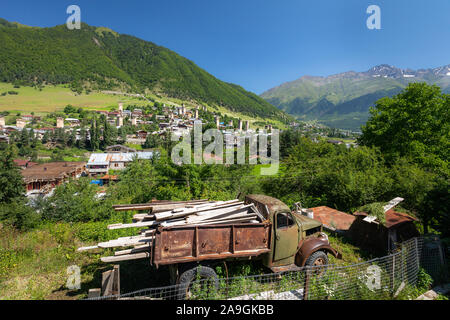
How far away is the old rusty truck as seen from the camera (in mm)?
4691

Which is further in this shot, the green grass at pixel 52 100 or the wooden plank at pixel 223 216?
the green grass at pixel 52 100

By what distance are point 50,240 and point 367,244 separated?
11.8 metres

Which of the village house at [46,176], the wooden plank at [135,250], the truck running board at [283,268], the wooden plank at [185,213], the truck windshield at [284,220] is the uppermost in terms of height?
the wooden plank at [185,213]

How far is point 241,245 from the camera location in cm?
518

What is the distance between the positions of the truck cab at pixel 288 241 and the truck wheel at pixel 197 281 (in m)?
1.55

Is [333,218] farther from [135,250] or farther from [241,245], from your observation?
[135,250]

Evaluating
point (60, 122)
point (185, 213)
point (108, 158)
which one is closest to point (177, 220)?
point (185, 213)

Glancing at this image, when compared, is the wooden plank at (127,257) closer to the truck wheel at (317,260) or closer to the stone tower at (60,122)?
the truck wheel at (317,260)

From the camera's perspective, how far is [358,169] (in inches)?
558

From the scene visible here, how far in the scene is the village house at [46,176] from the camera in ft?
143

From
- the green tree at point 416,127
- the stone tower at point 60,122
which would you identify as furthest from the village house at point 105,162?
the green tree at point 416,127

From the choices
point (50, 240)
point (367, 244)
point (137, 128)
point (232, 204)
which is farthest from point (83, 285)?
point (137, 128)

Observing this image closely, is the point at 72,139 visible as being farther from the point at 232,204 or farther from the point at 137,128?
the point at 232,204

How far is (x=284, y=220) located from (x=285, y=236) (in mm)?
407
